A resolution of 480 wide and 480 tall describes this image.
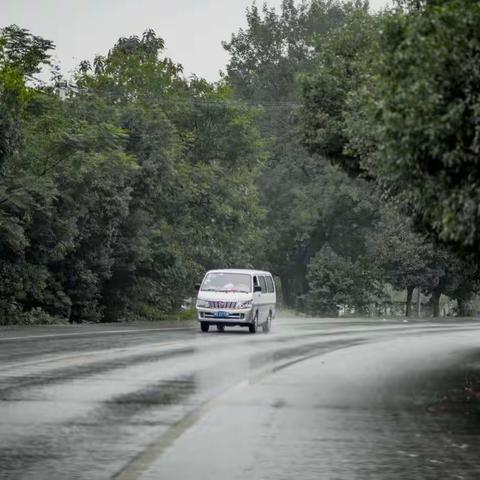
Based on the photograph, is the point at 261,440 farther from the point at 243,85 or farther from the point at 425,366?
the point at 243,85

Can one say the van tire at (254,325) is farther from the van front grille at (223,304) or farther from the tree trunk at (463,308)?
the tree trunk at (463,308)

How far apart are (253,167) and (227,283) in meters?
29.9

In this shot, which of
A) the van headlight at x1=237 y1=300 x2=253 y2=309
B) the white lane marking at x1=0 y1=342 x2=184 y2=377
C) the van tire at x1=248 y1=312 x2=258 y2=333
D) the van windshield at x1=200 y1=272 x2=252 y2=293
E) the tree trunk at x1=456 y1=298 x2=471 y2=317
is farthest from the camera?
the tree trunk at x1=456 y1=298 x2=471 y2=317

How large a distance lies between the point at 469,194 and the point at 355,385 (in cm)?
633

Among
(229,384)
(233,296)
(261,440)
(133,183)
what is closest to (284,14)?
(133,183)

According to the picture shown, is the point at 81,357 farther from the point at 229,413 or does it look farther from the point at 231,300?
the point at 231,300

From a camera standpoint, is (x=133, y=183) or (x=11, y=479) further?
(x=133, y=183)

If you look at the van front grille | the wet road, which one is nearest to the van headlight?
the van front grille

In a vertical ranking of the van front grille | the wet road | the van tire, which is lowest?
the wet road

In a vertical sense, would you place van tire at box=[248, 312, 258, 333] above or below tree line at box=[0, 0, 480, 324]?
below

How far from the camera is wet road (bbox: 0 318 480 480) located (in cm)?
975

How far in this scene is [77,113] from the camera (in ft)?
152

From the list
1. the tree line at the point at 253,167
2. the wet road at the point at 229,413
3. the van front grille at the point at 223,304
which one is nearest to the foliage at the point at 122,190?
the tree line at the point at 253,167

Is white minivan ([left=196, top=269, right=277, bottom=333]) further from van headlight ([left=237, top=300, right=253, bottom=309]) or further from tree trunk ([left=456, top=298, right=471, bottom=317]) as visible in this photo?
tree trunk ([left=456, top=298, right=471, bottom=317])
